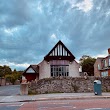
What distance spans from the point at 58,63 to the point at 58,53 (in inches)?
81.0

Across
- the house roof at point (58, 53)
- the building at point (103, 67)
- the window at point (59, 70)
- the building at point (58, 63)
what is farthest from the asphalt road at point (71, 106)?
the building at point (103, 67)

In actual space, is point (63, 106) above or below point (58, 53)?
below

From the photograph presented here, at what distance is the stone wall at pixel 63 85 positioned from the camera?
2915cm

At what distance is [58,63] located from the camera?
52125 millimetres

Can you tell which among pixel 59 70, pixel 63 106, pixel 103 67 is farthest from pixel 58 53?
pixel 63 106

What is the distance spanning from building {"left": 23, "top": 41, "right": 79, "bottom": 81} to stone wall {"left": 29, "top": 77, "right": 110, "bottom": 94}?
2109 centimetres

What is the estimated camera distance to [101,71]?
67.8 meters

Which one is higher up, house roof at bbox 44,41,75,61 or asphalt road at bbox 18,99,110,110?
house roof at bbox 44,41,75,61

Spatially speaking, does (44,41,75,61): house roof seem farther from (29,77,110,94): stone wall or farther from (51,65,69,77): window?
(29,77,110,94): stone wall

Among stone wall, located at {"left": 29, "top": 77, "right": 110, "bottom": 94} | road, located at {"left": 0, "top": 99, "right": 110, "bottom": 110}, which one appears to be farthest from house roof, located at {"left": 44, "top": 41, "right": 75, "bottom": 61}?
road, located at {"left": 0, "top": 99, "right": 110, "bottom": 110}

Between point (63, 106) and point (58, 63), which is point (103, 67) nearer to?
point (58, 63)

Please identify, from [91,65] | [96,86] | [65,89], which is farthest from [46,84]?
[91,65]

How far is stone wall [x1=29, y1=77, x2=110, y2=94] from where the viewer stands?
95.6 ft

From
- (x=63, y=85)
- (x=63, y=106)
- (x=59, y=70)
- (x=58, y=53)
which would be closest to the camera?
(x=63, y=106)
